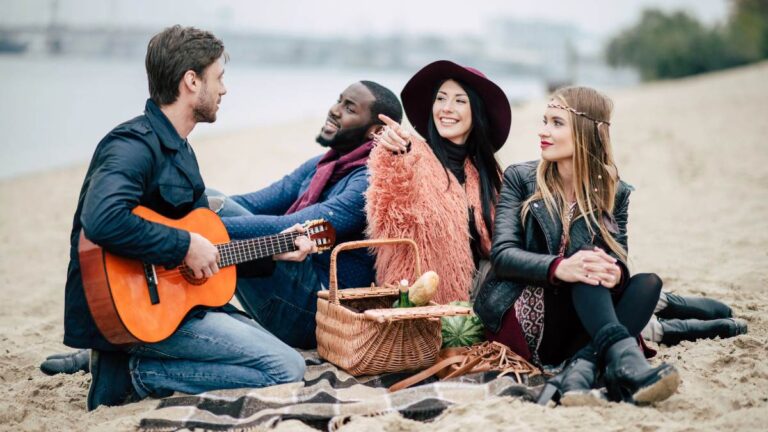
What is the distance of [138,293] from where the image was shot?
326 cm

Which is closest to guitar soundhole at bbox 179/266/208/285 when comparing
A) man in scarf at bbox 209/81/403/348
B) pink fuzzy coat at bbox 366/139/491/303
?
man in scarf at bbox 209/81/403/348

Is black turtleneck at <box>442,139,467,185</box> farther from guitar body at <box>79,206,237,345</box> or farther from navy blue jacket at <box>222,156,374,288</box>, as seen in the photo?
guitar body at <box>79,206,237,345</box>

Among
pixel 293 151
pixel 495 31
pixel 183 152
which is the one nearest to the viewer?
pixel 183 152

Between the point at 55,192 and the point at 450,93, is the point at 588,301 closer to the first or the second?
the point at 450,93

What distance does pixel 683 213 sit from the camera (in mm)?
8906

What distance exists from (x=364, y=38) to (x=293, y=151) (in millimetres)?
63998

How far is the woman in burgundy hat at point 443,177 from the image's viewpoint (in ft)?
13.2

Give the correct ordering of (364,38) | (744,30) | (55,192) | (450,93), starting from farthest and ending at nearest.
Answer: (364,38)
(744,30)
(55,192)
(450,93)

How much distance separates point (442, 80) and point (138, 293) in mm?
2221

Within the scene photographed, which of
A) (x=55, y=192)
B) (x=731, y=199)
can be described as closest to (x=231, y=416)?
(x=731, y=199)

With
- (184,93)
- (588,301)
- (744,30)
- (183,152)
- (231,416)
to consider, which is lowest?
(231,416)

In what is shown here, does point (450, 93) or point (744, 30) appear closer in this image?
point (450, 93)

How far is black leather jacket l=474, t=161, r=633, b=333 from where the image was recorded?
3.60 m

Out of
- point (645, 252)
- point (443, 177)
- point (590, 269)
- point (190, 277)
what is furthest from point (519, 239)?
point (645, 252)
